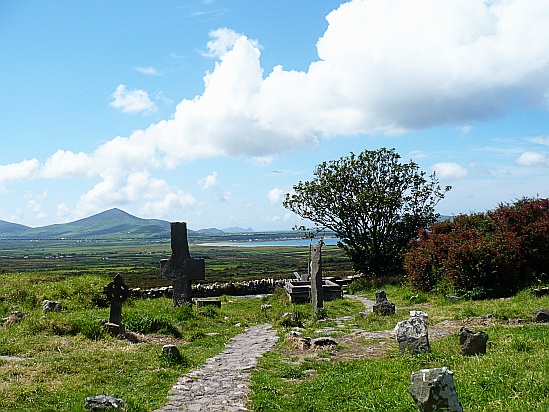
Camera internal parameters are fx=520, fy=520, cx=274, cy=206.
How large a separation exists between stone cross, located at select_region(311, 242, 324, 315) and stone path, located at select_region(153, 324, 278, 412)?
612cm

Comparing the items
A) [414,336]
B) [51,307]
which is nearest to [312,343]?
[414,336]

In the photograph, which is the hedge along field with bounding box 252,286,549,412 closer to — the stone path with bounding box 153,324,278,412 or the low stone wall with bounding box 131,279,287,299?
the stone path with bounding box 153,324,278,412

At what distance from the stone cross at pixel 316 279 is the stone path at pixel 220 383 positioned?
612 cm

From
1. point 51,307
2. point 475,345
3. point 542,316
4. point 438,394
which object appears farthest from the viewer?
point 51,307

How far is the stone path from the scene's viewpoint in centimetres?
816

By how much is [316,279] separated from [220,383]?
10.9 m

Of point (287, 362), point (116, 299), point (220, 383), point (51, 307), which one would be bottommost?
point (287, 362)

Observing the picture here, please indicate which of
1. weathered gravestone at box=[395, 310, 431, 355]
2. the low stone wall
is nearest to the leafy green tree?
the low stone wall

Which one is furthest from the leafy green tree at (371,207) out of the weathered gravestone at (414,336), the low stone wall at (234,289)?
the weathered gravestone at (414,336)

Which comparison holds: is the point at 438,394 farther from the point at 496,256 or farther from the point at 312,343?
the point at 496,256

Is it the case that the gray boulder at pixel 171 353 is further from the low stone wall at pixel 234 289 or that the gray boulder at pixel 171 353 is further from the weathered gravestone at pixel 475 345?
the low stone wall at pixel 234 289

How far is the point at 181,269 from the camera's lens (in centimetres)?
2031

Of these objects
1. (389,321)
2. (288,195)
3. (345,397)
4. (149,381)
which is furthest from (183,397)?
(288,195)

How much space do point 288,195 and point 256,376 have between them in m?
24.4
